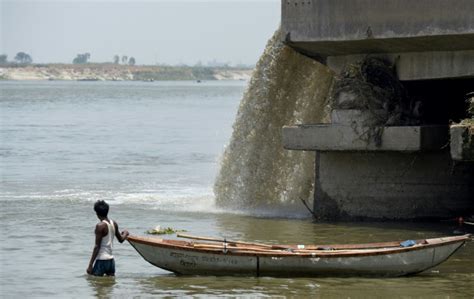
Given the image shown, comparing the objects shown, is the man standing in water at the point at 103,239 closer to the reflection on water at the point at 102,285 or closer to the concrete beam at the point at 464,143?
the reflection on water at the point at 102,285

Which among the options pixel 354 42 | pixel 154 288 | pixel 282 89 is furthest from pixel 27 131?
pixel 154 288

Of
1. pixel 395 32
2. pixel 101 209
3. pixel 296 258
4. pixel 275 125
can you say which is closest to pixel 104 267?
pixel 101 209

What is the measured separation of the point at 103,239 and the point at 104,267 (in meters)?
0.56

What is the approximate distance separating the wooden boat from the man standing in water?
25 centimetres

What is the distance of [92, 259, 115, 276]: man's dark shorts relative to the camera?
637 inches

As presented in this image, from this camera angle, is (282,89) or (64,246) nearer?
(64,246)

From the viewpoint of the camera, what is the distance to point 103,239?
15828mm

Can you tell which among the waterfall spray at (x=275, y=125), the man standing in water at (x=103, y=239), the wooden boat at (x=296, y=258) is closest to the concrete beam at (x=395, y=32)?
the waterfall spray at (x=275, y=125)

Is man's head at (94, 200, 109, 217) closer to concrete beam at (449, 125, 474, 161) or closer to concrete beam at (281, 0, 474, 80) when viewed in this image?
concrete beam at (449, 125, 474, 161)

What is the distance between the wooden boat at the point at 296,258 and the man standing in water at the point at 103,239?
0.82 feet

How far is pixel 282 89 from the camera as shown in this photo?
23.3m

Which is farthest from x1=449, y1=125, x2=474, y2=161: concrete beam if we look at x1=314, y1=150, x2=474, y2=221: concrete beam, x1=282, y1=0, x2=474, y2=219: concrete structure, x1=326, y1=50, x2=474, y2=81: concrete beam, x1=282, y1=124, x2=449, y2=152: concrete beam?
x1=314, y1=150, x2=474, y2=221: concrete beam

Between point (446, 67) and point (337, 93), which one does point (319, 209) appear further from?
point (446, 67)

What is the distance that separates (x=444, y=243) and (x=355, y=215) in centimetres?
531
